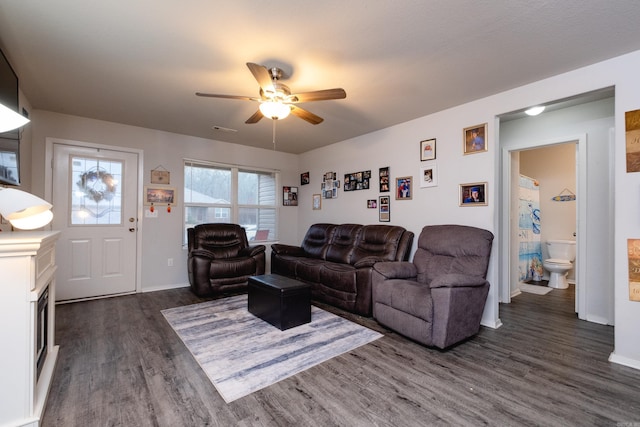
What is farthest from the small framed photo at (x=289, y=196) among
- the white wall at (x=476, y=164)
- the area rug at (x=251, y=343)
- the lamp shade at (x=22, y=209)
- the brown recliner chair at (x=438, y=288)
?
the lamp shade at (x=22, y=209)

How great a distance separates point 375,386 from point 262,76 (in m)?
2.31

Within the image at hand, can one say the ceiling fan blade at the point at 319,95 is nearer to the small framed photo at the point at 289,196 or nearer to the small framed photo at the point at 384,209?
the small framed photo at the point at 384,209

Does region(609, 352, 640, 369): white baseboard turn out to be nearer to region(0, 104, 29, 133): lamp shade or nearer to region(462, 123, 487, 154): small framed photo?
region(462, 123, 487, 154): small framed photo

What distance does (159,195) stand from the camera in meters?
4.24

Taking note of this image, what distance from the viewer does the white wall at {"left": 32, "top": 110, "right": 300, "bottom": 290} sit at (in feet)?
11.5

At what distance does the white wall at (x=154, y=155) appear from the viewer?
Result: 349 cm

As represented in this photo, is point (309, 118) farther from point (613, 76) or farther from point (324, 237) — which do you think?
point (613, 76)

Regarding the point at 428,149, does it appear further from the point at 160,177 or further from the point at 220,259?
the point at 160,177

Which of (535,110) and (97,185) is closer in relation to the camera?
(535,110)

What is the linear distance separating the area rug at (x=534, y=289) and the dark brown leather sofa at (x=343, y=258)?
2.34 meters

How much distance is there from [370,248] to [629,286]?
234 centimetres

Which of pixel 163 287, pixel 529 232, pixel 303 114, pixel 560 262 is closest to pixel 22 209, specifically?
pixel 303 114

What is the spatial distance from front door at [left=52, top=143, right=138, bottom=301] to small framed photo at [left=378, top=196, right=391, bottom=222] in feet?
11.7

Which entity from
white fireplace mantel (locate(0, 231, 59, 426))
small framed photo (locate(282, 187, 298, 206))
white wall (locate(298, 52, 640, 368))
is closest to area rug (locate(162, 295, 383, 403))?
white fireplace mantel (locate(0, 231, 59, 426))
